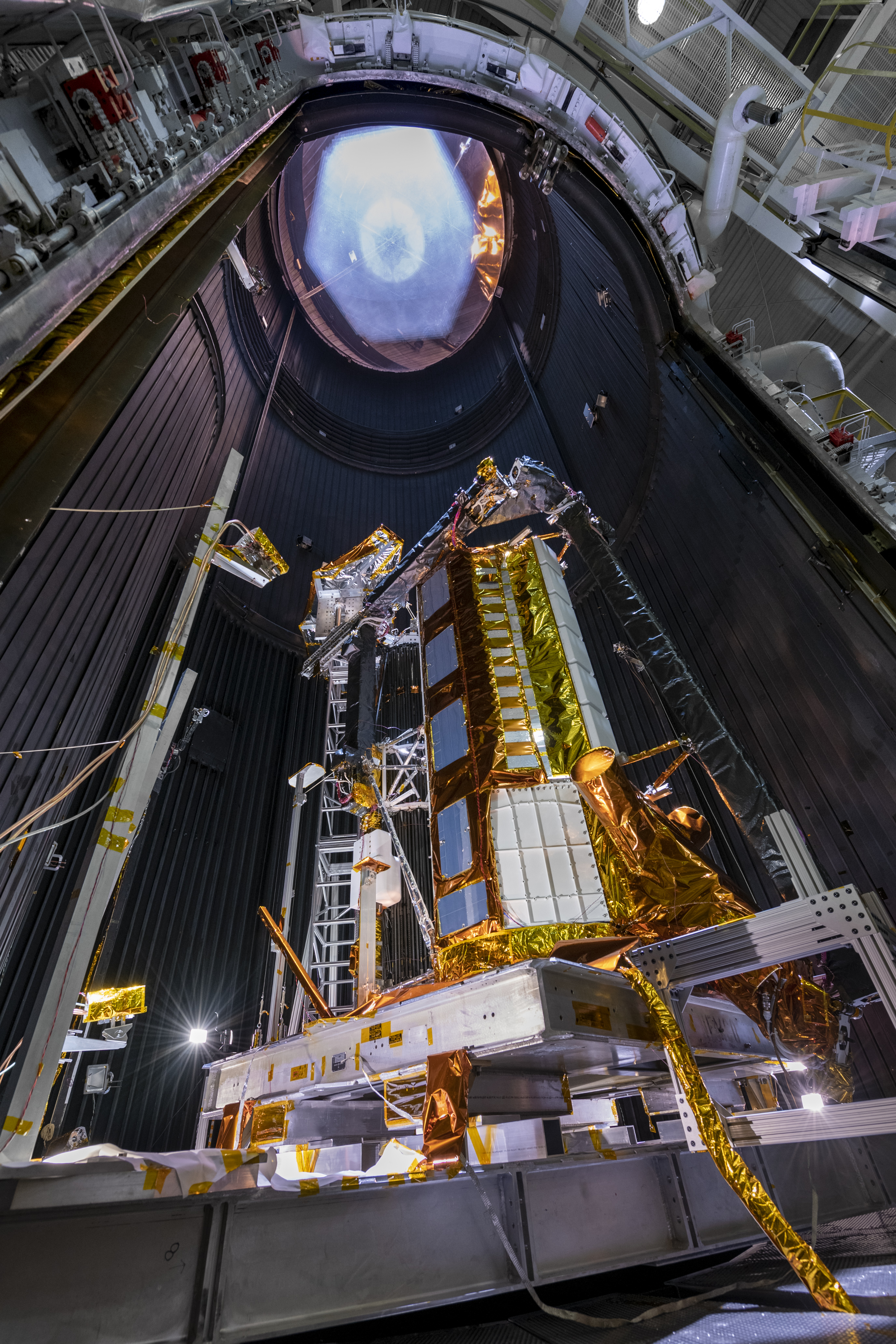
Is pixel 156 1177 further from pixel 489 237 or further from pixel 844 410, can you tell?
pixel 489 237

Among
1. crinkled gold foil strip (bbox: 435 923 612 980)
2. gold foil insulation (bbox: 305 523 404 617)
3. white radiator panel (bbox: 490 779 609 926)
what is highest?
gold foil insulation (bbox: 305 523 404 617)

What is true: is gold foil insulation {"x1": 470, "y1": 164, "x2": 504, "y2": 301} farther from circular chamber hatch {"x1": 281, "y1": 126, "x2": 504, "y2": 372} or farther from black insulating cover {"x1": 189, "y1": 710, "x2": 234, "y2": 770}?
black insulating cover {"x1": 189, "y1": 710, "x2": 234, "y2": 770}

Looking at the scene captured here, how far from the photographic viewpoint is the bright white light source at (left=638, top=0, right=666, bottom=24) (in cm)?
768

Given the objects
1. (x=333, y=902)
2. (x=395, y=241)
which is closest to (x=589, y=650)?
(x=333, y=902)

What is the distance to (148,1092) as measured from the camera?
597 cm

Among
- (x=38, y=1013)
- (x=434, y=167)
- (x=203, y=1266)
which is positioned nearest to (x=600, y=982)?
(x=203, y=1266)

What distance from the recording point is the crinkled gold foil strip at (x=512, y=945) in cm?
358

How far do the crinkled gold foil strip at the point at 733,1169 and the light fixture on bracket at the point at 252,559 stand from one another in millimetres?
4777

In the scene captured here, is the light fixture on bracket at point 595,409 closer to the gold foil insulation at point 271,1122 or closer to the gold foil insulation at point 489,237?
the gold foil insulation at point 489,237

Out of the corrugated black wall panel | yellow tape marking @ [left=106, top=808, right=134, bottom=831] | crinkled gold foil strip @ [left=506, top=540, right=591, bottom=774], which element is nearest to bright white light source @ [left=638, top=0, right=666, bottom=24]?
the corrugated black wall panel

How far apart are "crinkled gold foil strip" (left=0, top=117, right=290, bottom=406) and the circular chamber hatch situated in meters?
11.8

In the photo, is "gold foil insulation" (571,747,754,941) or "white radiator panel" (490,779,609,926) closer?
"gold foil insulation" (571,747,754,941)

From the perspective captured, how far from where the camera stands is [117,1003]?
179 inches

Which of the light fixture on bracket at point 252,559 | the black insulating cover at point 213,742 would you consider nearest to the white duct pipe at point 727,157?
the light fixture on bracket at point 252,559
